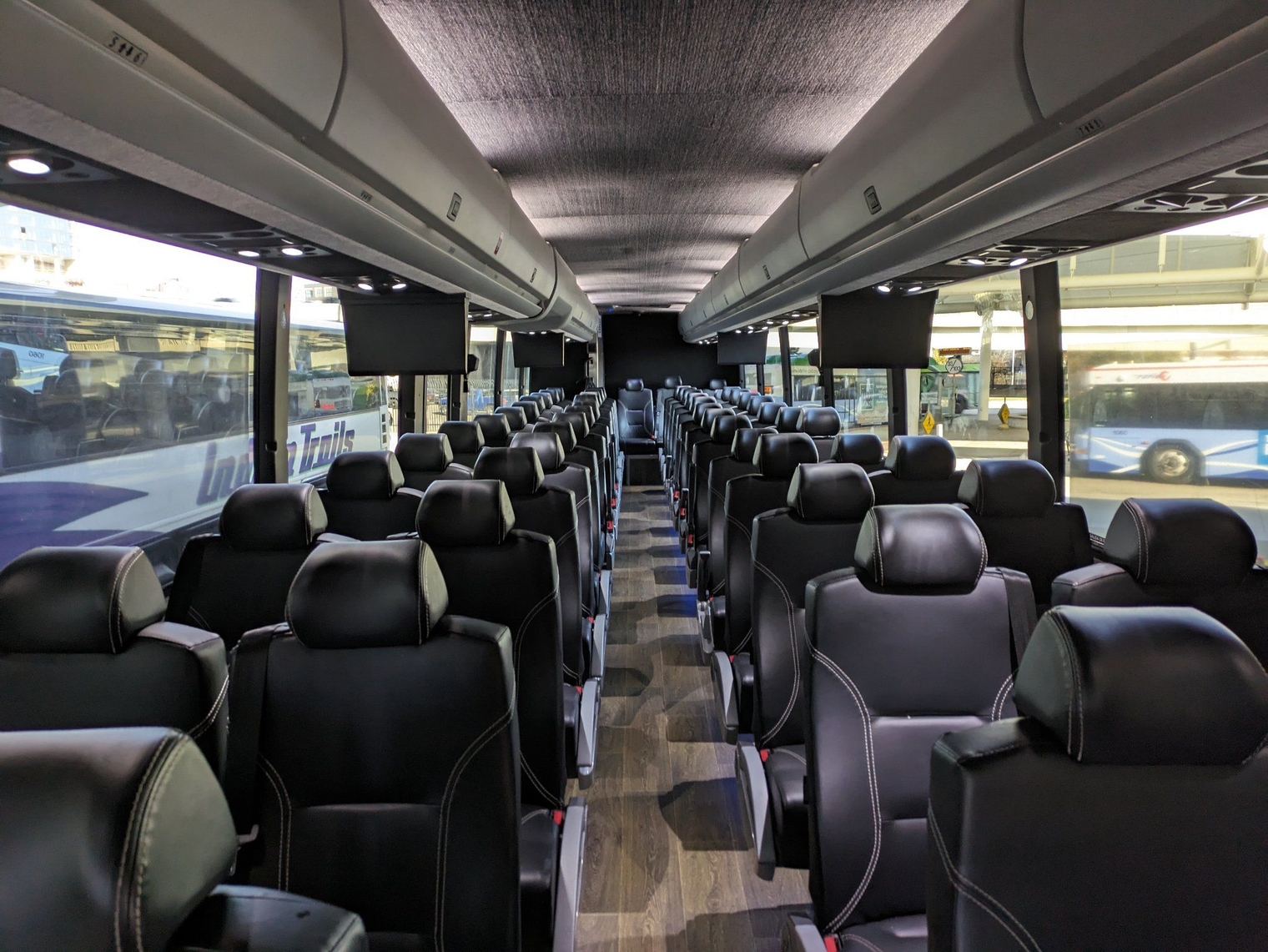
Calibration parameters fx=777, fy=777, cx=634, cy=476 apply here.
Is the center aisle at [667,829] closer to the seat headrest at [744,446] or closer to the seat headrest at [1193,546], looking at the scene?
the seat headrest at [744,446]

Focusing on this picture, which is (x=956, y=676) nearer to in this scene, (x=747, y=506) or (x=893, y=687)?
(x=893, y=687)

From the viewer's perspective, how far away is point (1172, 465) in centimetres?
373

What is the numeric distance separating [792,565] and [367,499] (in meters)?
2.32

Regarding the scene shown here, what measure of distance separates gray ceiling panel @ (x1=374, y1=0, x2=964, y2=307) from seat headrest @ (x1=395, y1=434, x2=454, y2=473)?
179 cm

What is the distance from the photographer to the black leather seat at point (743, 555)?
357 cm

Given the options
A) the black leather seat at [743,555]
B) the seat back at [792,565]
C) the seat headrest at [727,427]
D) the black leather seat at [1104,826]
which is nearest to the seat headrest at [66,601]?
the black leather seat at [1104,826]

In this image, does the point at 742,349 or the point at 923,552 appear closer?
the point at 923,552

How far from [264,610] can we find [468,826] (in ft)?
5.10

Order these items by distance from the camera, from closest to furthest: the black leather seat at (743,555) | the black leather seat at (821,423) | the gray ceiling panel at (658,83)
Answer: the gray ceiling panel at (658,83)
the black leather seat at (743,555)
the black leather seat at (821,423)

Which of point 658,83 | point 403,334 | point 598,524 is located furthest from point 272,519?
point 403,334

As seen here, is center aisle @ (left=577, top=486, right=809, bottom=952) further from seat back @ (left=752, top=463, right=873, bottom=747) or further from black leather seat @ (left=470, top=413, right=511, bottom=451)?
black leather seat @ (left=470, top=413, right=511, bottom=451)

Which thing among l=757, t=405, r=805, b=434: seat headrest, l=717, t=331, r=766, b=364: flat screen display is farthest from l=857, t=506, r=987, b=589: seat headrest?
l=717, t=331, r=766, b=364: flat screen display

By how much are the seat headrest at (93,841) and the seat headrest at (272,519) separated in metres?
2.17

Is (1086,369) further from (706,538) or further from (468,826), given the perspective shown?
(468,826)
